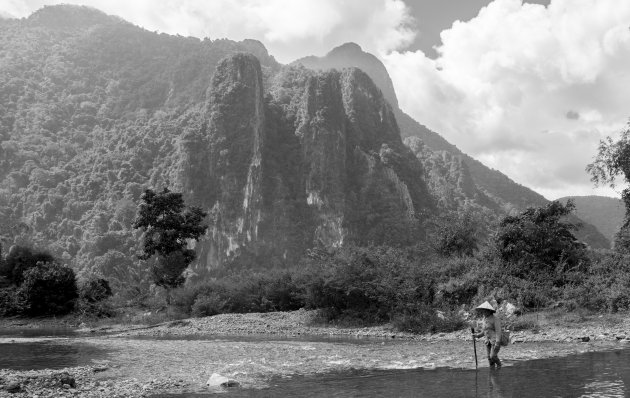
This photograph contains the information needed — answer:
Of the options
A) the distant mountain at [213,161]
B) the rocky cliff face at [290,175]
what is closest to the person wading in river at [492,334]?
the distant mountain at [213,161]

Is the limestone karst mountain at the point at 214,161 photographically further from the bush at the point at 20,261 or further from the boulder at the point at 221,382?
the boulder at the point at 221,382

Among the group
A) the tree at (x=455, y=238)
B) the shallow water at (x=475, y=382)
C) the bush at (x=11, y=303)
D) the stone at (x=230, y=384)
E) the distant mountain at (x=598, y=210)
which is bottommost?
the shallow water at (x=475, y=382)

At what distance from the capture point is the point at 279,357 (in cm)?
2000

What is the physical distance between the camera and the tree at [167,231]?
5031 cm

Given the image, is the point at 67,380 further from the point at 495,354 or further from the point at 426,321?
the point at 426,321

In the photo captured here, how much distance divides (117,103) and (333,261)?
146 meters

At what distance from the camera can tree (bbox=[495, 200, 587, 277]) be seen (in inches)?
1241

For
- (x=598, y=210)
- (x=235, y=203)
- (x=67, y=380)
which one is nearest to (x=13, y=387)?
(x=67, y=380)

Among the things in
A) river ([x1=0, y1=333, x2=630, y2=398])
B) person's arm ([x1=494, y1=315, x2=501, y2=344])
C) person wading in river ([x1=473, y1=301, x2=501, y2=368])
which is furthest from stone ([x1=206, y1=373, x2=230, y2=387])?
person's arm ([x1=494, y1=315, x2=501, y2=344])

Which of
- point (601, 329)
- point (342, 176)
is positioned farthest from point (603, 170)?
point (342, 176)

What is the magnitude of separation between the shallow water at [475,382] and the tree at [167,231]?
3769 centimetres

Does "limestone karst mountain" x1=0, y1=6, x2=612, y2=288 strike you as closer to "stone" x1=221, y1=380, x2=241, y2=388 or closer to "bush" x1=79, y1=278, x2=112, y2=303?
"bush" x1=79, y1=278, x2=112, y2=303

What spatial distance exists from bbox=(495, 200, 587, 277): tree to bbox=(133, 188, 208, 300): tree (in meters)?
29.0

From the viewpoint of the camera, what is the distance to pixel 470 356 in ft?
59.1
